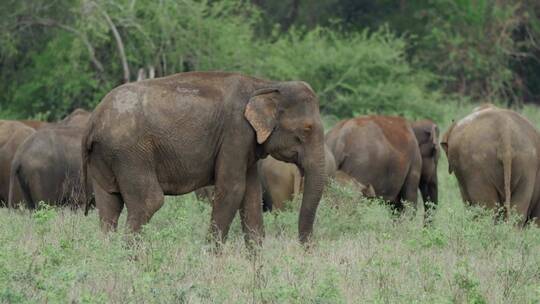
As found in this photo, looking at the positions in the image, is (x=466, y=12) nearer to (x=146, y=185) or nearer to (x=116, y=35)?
(x=116, y=35)

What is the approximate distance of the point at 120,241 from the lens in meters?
9.84

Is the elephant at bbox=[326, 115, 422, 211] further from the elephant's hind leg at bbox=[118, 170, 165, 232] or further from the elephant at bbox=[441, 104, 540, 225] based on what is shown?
the elephant's hind leg at bbox=[118, 170, 165, 232]

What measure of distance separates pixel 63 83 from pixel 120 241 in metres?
18.3

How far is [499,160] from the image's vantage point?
1252 centimetres

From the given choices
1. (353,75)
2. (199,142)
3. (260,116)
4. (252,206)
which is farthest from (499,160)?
(353,75)

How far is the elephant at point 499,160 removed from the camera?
12477mm

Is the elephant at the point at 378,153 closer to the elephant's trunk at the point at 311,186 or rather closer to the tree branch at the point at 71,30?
the elephant's trunk at the point at 311,186

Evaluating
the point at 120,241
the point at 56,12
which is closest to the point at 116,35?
the point at 56,12

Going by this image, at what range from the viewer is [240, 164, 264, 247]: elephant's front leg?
38.5ft

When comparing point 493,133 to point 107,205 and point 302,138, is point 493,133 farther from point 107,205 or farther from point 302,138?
point 107,205

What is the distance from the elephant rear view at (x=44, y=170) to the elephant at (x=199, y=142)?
10.3ft

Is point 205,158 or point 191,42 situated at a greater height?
point 205,158

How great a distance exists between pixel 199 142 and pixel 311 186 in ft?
3.64

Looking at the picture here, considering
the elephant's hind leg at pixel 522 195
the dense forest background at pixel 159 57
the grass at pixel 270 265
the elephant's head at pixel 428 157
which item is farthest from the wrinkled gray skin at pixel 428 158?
the dense forest background at pixel 159 57
